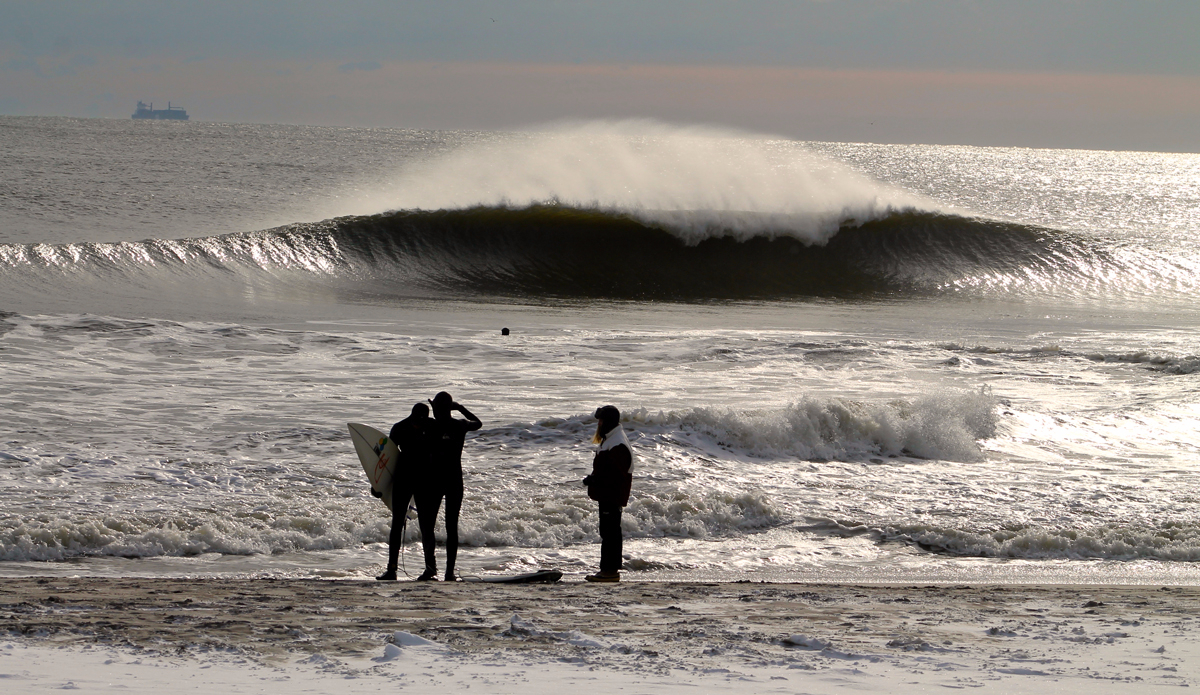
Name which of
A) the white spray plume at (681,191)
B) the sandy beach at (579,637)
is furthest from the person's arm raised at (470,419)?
the white spray plume at (681,191)

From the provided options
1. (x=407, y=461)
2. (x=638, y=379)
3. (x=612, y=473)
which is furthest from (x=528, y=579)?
(x=638, y=379)

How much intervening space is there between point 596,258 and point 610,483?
1813 cm

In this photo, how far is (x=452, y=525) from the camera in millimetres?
5555

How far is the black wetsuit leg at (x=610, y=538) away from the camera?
5.73 metres

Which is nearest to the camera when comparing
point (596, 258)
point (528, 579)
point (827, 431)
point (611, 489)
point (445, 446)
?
point (528, 579)

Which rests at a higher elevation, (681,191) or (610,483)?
(681,191)

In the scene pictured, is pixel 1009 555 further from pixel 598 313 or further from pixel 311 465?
pixel 598 313

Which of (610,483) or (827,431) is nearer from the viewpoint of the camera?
(610,483)

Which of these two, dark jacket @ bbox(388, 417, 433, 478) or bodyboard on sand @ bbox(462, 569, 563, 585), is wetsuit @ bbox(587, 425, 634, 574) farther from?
dark jacket @ bbox(388, 417, 433, 478)

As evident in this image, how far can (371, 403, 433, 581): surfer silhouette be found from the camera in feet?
18.1

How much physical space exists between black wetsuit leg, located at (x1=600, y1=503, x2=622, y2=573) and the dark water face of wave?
1474 centimetres

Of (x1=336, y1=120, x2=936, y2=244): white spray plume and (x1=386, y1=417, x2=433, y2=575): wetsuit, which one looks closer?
(x1=386, y1=417, x2=433, y2=575): wetsuit

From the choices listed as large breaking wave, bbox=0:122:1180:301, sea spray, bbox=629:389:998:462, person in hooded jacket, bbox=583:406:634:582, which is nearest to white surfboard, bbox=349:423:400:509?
person in hooded jacket, bbox=583:406:634:582

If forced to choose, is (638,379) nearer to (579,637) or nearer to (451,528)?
(451,528)
